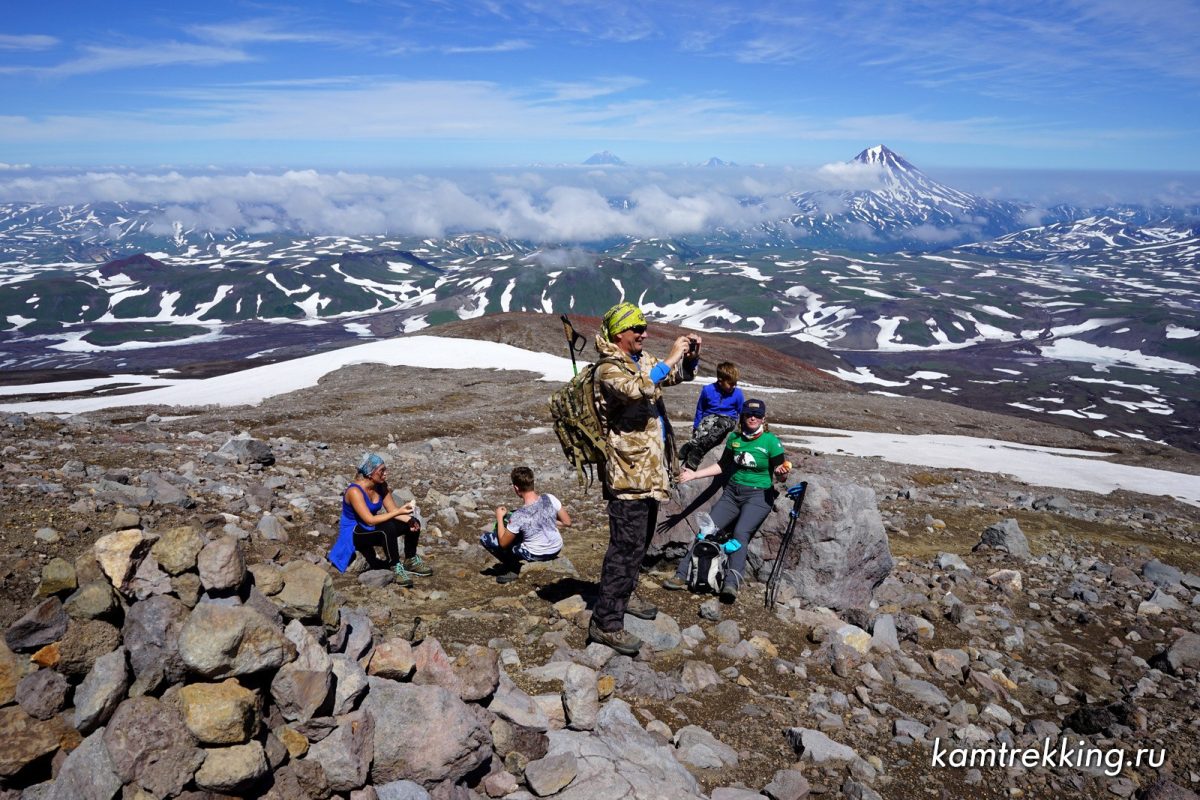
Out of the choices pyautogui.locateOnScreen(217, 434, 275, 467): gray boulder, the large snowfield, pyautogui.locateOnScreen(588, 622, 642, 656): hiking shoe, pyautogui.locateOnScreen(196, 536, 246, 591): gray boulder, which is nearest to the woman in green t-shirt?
pyautogui.locateOnScreen(588, 622, 642, 656): hiking shoe

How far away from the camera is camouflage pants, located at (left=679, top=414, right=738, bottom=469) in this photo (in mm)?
11281

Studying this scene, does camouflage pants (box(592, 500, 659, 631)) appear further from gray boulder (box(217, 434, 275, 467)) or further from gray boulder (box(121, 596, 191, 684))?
gray boulder (box(217, 434, 275, 467))

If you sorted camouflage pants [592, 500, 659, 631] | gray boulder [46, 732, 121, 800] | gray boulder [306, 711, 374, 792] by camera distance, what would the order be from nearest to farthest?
gray boulder [46, 732, 121, 800], gray boulder [306, 711, 374, 792], camouflage pants [592, 500, 659, 631]

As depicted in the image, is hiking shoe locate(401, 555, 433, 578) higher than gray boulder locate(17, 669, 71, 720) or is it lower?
lower

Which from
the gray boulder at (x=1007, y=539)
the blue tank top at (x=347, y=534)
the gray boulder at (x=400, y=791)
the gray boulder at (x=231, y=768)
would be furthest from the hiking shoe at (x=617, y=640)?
the gray boulder at (x=1007, y=539)

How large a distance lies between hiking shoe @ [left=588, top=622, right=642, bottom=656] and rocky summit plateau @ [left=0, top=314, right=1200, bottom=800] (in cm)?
14

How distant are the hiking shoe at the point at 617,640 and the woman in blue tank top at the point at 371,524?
9.20ft

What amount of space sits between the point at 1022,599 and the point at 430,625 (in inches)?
351

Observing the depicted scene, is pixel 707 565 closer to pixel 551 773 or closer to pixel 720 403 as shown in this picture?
pixel 720 403

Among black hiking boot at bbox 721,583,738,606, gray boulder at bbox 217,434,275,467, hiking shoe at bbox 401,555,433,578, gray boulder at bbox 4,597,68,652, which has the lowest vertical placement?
gray boulder at bbox 217,434,275,467

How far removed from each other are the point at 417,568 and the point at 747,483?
15.5ft

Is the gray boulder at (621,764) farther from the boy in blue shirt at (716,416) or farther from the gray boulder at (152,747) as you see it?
the boy in blue shirt at (716,416)

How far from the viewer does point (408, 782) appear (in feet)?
14.9

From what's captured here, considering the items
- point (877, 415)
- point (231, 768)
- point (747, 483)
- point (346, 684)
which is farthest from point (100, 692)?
point (877, 415)
